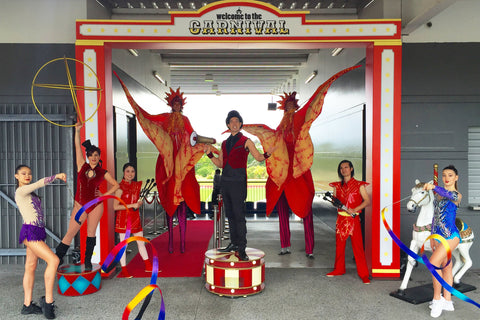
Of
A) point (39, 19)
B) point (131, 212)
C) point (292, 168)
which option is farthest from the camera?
point (292, 168)

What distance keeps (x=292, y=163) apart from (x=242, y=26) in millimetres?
2225

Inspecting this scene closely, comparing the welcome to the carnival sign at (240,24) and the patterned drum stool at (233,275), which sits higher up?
the welcome to the carnival sign at (240,24)

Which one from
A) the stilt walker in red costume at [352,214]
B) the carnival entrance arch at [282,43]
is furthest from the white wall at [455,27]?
the stilt walker in red costume at [352,214]

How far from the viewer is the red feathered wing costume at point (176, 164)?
6121 mm

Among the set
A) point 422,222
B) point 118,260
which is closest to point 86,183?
point 118,260

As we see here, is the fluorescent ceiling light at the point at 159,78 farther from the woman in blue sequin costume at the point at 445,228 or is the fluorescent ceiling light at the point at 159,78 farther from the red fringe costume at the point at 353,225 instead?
the woman in blue sequin costume at the point at 445,228

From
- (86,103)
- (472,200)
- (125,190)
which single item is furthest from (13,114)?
(472,200)

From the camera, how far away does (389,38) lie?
4.89 metres

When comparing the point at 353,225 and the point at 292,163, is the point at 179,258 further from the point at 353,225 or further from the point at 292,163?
the point at 353,225

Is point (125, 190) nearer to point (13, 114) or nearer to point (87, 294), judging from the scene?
point (87, 294)

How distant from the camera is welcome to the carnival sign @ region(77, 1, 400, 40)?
488 cm

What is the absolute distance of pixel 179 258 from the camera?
5.93 meters

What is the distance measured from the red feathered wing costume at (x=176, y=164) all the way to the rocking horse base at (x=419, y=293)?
311 centimetres

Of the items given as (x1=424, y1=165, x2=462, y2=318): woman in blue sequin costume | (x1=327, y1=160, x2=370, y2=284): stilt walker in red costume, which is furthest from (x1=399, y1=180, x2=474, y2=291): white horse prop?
(x1=327, y1=160, x2=370, y2=284): stilt walker in red costume
